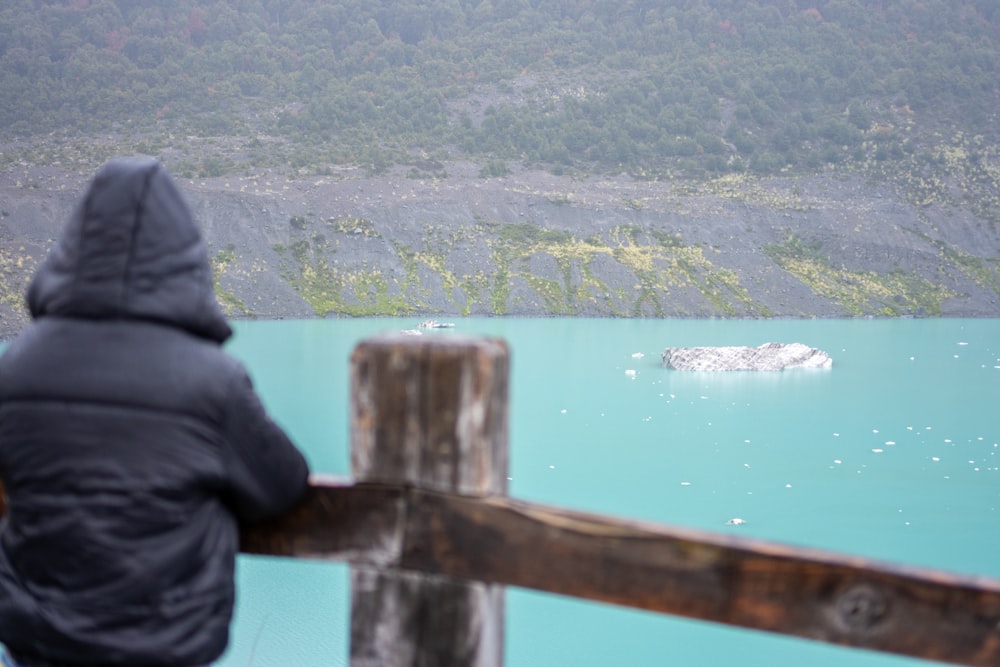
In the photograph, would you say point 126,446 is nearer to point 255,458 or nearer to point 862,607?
point 255,458

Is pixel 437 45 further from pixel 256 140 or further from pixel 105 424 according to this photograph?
pixel 105 424

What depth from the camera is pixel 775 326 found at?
45.7 meters

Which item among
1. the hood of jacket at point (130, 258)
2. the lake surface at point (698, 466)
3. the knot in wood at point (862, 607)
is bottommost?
the lake surface at point (698, 466)

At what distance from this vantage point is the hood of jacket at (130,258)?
65.5 inches

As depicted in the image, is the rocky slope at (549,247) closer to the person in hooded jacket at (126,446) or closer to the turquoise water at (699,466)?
the turquoise water at (699,466)

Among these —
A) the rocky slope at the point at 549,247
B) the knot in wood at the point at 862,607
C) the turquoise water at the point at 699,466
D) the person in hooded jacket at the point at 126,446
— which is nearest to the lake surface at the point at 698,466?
the turquoise water at the point at 699,466

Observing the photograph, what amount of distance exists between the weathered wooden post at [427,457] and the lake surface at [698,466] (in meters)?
1.26

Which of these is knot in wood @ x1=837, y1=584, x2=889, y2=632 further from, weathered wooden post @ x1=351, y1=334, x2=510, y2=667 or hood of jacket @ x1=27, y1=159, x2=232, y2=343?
hood of jacket @ x1=27, y1=159, x2=232, y2=343

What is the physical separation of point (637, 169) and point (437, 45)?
41758 mm

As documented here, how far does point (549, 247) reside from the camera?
189ft

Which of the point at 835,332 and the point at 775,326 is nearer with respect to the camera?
the point at 835,332

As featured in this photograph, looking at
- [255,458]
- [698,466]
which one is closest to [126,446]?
[255,458]

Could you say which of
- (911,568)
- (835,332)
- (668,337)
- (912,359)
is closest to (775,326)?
(835,332)

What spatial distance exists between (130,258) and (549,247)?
5636 cm
